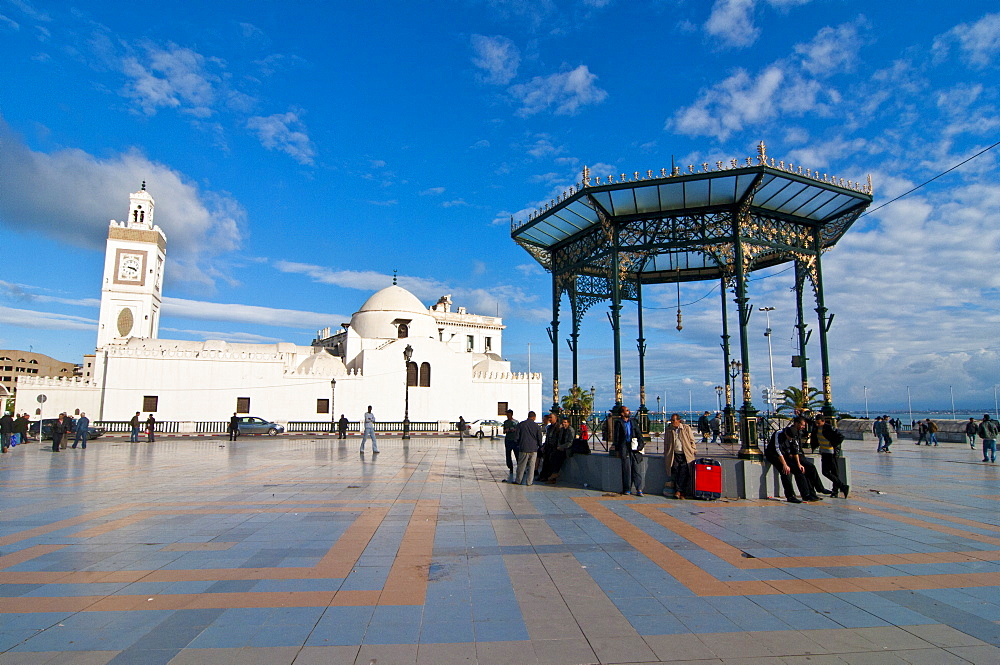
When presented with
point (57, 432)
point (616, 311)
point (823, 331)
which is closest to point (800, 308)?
point (823, 331)

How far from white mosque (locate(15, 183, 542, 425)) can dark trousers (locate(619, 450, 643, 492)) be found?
18.8 metres

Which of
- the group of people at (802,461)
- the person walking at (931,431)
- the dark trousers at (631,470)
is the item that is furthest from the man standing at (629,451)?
the person walking at (931,431)

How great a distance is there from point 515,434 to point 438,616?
8.43 meters

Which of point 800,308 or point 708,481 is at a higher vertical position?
point 800,308

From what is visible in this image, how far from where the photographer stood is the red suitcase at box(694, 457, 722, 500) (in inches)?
386

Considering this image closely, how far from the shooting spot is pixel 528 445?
1162 cm

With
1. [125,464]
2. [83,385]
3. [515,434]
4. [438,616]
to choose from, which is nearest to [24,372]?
[83,385]

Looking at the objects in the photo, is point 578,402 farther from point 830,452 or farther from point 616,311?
point 830,452

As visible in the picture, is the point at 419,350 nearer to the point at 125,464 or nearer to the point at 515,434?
the point at 125,464

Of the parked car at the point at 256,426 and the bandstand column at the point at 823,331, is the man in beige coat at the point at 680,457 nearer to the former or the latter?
the bandstand column at the point at 823,331

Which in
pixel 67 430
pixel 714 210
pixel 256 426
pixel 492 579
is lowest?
pixel 492 579

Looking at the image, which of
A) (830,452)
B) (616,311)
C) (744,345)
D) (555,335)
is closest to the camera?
(830,452)

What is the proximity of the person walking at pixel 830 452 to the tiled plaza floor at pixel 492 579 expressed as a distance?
46cm

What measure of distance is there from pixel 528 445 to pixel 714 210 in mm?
8458
